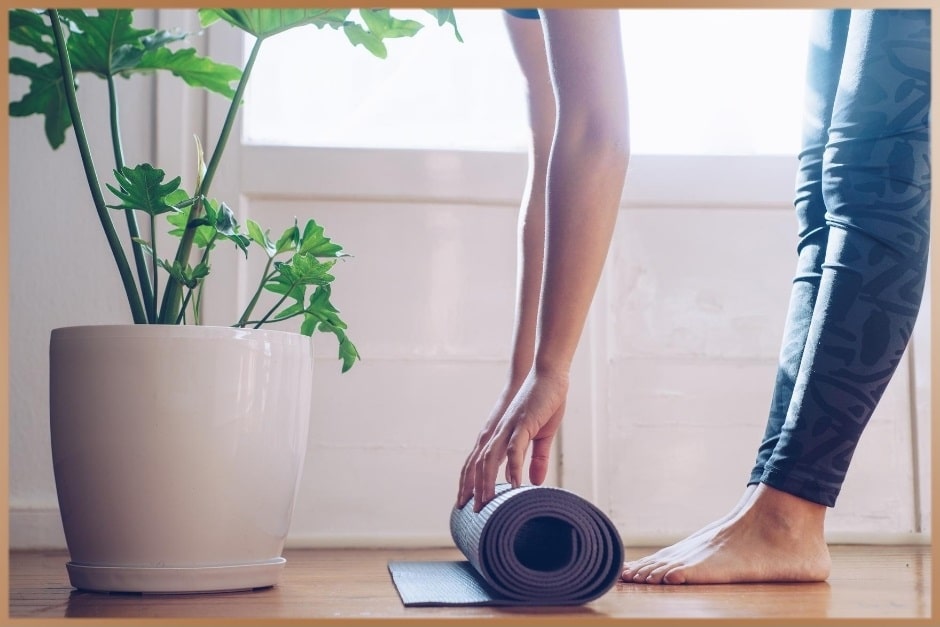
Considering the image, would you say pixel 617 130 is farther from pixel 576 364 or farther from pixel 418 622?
pixel 576 364

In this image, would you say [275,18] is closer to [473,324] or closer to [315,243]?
[315,243]

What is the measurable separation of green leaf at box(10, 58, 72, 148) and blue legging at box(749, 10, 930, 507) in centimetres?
109

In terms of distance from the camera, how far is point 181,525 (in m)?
1.03

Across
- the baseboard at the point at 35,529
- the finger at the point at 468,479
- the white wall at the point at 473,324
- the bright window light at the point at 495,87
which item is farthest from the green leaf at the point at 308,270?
the baseboard at the point at 35,529

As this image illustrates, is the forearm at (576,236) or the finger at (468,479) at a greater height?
the forearm at (576,236)

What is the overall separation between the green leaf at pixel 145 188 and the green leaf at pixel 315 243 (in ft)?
0.52

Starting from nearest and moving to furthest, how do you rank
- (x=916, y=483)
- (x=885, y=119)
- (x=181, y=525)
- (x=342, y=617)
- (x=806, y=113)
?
(x=342, y=617) < (x=181, y=525) < (x=885, y=119) < (x=806, y=113) < (x=916, y=483)

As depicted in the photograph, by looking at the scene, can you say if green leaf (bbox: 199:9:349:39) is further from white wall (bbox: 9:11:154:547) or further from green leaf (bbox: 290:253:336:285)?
white wall (bbox: 9:11:154:547)

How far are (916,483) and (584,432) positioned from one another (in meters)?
0.63

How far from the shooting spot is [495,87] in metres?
1.95

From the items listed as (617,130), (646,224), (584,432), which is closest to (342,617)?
(617,130)

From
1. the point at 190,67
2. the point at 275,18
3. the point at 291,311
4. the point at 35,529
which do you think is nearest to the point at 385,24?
the point at 275,18

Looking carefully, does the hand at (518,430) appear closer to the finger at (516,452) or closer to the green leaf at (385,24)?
the finger at (516,452)

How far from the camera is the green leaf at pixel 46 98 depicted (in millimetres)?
1413
